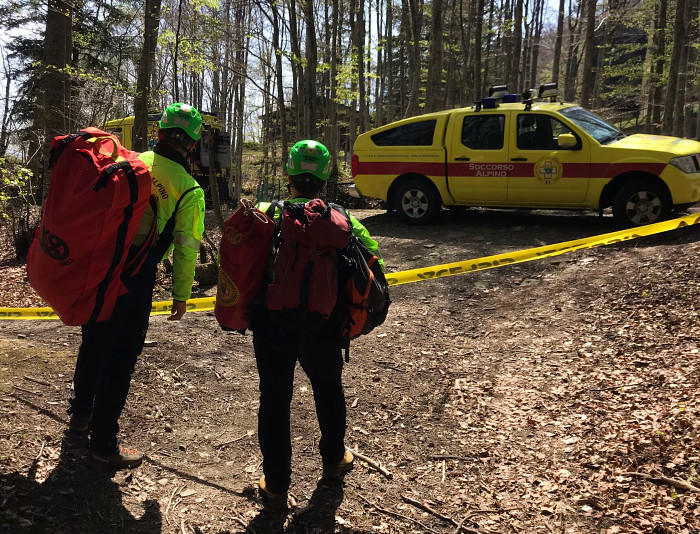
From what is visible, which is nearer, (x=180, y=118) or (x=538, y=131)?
(x=180, y=118)

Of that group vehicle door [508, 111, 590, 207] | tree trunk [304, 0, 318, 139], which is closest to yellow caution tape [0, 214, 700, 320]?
vehicle door [508, 111, 590, 207]

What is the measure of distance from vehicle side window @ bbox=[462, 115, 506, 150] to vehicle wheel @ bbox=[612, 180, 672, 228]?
1.91 metres

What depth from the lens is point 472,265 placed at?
587 cm

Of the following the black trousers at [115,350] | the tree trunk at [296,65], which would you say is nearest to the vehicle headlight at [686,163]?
the black trousers at [115,350]

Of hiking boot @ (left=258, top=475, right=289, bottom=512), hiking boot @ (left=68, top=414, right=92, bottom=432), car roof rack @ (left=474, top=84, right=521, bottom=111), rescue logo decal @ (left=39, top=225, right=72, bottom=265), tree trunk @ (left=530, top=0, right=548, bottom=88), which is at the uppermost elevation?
tree trunk @ (left=530, top=0, right=548, bottom=88)

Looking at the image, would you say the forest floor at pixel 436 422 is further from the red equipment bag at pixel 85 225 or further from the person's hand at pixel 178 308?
the red equipment bag at pixel 85 225

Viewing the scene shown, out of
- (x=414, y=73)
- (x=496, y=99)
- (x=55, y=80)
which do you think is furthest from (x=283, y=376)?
(x=414, y=73)

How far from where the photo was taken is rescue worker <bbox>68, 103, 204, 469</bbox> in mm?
2816

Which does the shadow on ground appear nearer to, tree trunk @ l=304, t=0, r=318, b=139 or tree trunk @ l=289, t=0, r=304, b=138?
tree trunk @ l=304, t=0, r=318, b=139

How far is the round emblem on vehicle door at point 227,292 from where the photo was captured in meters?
2.57

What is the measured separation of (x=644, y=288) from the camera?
5289mm

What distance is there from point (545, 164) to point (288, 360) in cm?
660

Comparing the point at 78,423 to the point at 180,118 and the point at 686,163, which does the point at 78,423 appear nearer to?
the point at 180,118

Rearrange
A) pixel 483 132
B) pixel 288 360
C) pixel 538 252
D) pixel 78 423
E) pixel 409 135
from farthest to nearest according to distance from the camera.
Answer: pixel 409 135 → pixel 483 132 → pixel 538 252 → pixel 78 423 → pixel 288 360
